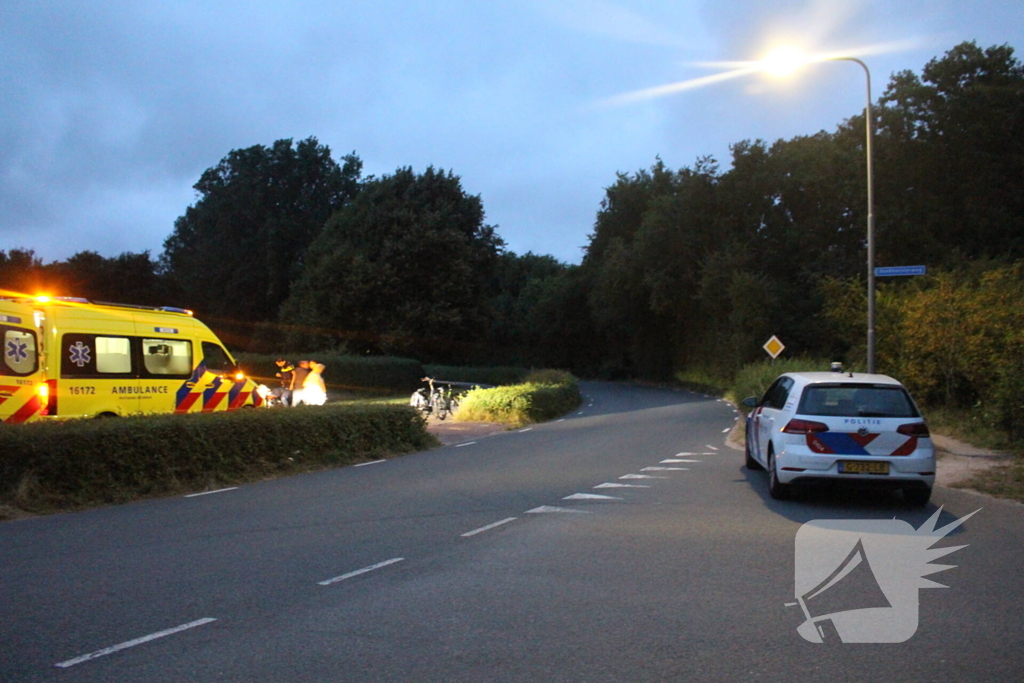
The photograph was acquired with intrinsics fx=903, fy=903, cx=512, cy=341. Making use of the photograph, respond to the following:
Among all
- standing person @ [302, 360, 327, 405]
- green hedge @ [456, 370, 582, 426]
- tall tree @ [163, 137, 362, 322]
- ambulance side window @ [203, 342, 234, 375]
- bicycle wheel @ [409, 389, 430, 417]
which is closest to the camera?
ambulance side window @ [203, 342, 234, 375]

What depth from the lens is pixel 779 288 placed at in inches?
1909

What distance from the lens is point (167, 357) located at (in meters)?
17.4

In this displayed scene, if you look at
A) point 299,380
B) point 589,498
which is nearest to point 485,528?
point 589,498

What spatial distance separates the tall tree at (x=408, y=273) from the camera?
156ft

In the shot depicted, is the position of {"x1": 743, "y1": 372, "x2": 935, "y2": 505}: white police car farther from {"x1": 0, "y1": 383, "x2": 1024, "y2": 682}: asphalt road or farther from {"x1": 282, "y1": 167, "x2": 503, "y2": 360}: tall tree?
{"x1": 282, "y1": 167, "x2": 503, "y2": 360}: tall tree

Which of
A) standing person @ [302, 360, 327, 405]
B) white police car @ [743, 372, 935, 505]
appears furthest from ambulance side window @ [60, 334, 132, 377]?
white police car @ [743, 372, 935, 505]

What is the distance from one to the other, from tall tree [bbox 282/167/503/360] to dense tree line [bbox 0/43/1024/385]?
107mm

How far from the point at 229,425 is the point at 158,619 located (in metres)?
7.56

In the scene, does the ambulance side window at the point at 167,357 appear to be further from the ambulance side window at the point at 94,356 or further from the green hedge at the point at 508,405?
the green hedge at the point at 508,405

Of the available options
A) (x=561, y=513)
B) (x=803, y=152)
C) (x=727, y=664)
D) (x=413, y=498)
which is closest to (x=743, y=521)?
(x=561, y=513)

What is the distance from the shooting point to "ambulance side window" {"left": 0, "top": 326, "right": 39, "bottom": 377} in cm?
1387

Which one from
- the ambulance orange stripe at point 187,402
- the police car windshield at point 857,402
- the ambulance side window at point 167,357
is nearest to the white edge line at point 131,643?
the police car windshield at point 857,402

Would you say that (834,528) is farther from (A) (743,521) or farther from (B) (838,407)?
(B) (838,407)

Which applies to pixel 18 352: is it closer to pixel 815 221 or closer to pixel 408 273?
A: pixel 408 273
